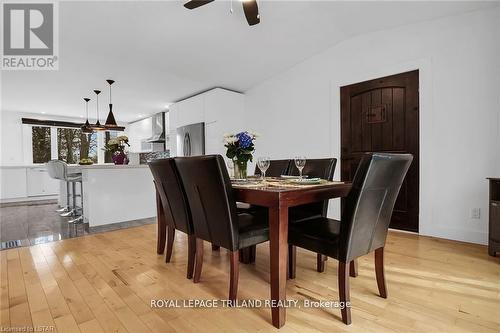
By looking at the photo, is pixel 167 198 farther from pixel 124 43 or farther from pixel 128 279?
pixel 124 43

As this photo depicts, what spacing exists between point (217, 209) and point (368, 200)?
2.73 feet

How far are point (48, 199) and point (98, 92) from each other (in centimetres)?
338

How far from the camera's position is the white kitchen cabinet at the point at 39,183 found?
6.26 m

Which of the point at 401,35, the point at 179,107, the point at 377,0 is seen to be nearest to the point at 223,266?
the point at 377,0

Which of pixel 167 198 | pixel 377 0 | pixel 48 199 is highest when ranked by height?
pixel 377 0

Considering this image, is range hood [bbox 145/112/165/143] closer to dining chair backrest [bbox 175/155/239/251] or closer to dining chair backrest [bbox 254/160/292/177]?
dining chair backrest [bbox 254/160/292/177]

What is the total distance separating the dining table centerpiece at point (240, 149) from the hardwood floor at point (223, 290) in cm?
83

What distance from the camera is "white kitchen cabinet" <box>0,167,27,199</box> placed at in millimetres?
5922

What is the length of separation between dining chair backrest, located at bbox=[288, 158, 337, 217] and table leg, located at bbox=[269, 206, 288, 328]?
80cm

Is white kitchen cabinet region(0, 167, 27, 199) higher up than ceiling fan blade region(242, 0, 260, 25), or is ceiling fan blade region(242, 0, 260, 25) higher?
ceiling fan blade region(242, 0, 260, 25)

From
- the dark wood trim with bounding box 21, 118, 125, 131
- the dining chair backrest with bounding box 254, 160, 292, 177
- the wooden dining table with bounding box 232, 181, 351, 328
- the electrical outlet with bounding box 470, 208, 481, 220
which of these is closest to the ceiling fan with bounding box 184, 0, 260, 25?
the dining chair backrest with bounding box 254, 160, 292, 177

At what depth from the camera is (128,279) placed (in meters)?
1.93

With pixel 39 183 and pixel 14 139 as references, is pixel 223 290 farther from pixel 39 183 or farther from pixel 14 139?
pixel 14 139

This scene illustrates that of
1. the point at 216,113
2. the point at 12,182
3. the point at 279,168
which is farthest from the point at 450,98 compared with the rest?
the point at 12,182
